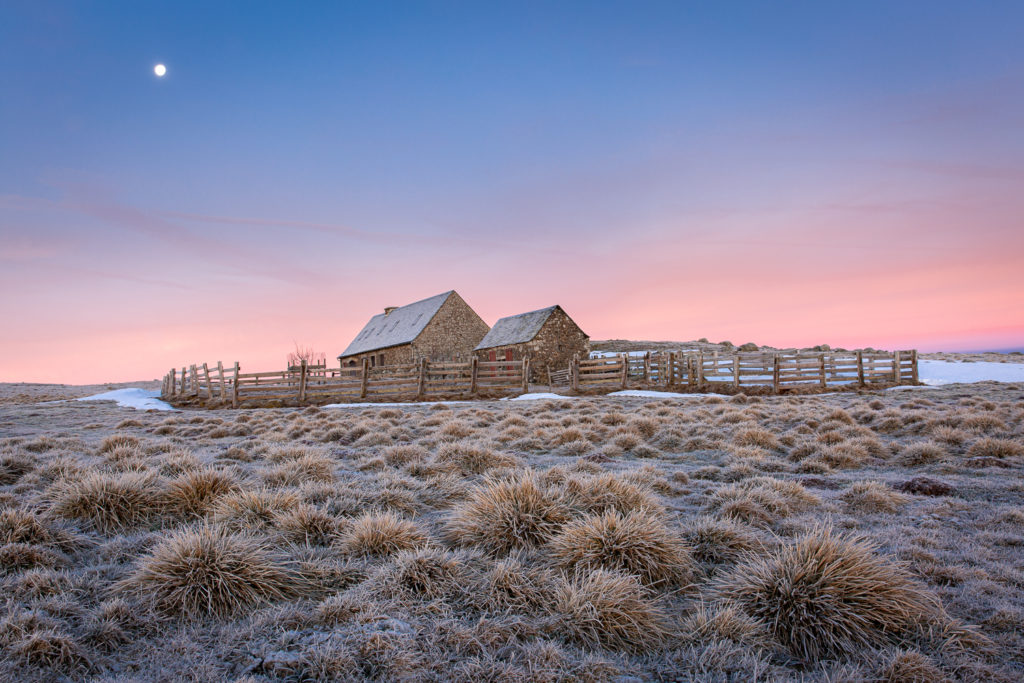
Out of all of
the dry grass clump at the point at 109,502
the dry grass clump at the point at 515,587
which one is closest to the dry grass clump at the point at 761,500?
the dry grass clump at the point at 515,587

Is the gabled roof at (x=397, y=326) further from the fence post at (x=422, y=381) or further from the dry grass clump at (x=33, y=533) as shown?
the dry grass clump at (x=33, y=533)

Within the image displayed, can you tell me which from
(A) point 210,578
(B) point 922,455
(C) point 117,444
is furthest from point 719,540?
(C) point 117,444

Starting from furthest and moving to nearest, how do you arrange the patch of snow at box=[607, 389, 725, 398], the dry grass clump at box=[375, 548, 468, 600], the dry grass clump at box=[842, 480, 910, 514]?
the patch of snow at box=[607, 389, 725, 398] → the dry grass clump at box=[842, 480, 910, 514] → the dry grass clump at box=[375, 548, 468, 600]

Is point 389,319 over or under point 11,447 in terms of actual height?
over

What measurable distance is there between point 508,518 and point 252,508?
2488mm

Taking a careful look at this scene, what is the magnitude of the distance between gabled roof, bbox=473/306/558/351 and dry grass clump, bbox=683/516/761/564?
28.2 meters

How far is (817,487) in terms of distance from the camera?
6949 mm

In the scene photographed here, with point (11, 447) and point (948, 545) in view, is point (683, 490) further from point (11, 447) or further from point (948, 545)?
point (11, 447)

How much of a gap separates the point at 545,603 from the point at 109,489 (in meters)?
4.62

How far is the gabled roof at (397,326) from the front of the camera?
36094 millimetres

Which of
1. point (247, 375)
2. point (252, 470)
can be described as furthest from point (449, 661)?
point (247, 375)

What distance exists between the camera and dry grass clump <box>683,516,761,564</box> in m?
4.58

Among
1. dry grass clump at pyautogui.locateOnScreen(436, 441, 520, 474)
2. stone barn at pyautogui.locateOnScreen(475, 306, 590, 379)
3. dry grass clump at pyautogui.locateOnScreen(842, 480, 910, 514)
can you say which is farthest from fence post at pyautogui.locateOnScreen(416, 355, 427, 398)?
dry grass clump at pyautogui.locateOnScreen(842, 480, 910, 514)

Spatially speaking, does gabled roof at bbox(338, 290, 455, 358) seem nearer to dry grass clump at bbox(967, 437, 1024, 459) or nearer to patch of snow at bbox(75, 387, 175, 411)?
patch of snow at bbox(75, 387, 175, 411)
